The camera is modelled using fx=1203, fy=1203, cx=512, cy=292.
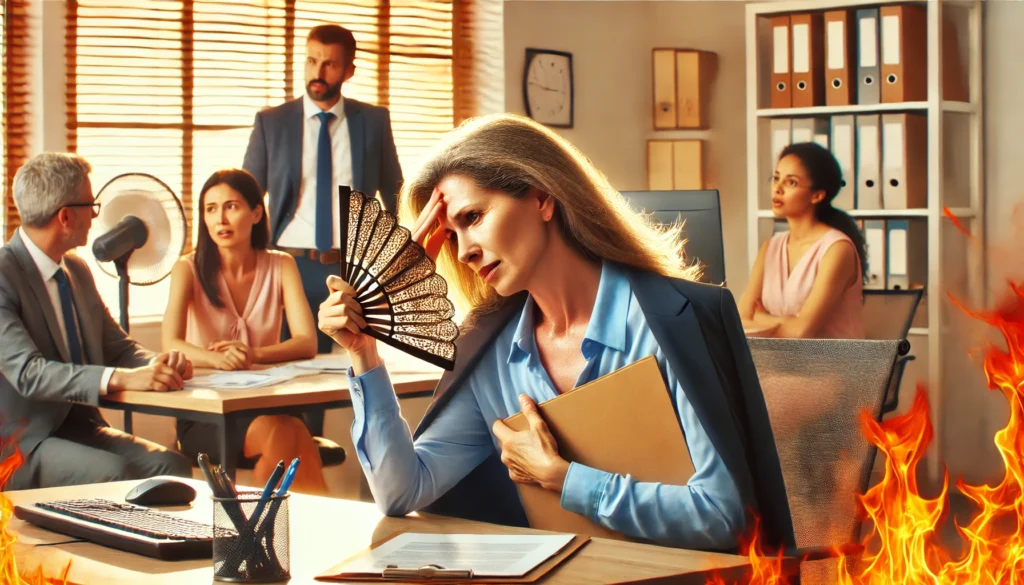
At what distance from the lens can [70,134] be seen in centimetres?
463

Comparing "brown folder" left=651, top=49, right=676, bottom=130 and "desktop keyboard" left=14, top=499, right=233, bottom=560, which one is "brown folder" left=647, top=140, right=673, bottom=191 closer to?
"brown folder" left=651, top=49, right=676, bottom=130

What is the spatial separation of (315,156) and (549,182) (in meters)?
3.21

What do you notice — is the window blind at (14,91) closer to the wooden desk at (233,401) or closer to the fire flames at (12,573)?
the wooden desk at (233,401)

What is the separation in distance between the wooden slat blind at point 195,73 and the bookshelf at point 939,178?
1566 millimetres

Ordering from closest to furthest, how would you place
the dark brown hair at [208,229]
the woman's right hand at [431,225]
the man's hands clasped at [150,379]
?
the woman's right hand at [431,225] < the man's hands clasped at [150,379] < the dark brown hair at [208,229]

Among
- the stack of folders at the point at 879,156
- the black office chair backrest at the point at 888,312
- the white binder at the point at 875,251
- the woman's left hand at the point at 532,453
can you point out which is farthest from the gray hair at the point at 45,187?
the white binder at the point at 875,251

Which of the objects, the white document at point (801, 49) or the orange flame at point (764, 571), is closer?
the orange flame at point (764, 571)

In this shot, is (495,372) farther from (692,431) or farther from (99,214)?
(99,214)

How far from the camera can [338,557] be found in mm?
1493

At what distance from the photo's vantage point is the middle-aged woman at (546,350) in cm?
169

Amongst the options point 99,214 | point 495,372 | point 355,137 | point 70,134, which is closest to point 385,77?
point 355,137

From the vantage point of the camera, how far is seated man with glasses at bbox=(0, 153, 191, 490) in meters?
3.26

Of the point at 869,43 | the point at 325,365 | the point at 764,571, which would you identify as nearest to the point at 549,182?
the point at 764,571

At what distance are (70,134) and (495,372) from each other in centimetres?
324
